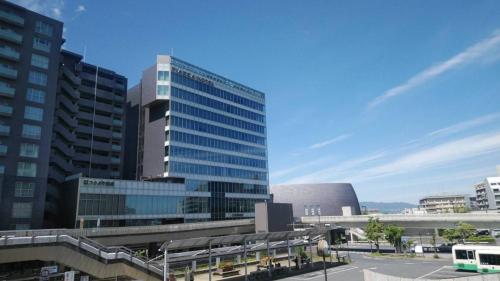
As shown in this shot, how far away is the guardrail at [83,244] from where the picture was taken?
31438mm

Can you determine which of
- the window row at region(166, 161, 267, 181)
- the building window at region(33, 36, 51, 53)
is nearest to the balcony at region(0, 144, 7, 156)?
the building window at region(33, 36, 51, 53)

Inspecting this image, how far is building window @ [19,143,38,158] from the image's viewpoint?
6378 cm

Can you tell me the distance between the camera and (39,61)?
225ft

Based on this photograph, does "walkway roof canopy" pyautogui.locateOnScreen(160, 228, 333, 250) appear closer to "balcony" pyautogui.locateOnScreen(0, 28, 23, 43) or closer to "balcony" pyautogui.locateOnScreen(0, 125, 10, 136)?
"balcony" pyautogui.locateOnScreen(0, 125, 10, 136)

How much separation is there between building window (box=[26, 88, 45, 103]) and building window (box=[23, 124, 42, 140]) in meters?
5.07

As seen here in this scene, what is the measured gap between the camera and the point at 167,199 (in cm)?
7956

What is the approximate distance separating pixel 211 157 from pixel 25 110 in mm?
43456

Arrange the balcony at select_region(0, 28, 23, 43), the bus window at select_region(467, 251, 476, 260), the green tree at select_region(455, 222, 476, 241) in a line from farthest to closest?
the green tree at select_region(455, 222, 476, 241), the balcony at select_region(0, 28, 23, 43), the bus window at select_region(467, 251, 476, 260)

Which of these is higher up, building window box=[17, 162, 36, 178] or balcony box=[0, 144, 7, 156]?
balcony box=[0, 144, 7, 156]

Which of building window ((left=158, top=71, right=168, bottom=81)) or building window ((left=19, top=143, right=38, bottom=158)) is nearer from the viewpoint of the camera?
building window ((left=19, top=143, right=38, bottom=158))

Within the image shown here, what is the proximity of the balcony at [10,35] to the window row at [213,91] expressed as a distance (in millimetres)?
32239

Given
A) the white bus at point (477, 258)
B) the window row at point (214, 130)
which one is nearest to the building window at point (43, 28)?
the window row at point (214, 130)

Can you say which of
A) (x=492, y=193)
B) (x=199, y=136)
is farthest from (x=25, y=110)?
(x=492, y=193)

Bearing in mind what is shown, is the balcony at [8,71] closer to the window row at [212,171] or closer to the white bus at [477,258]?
the window row at [212,171]
